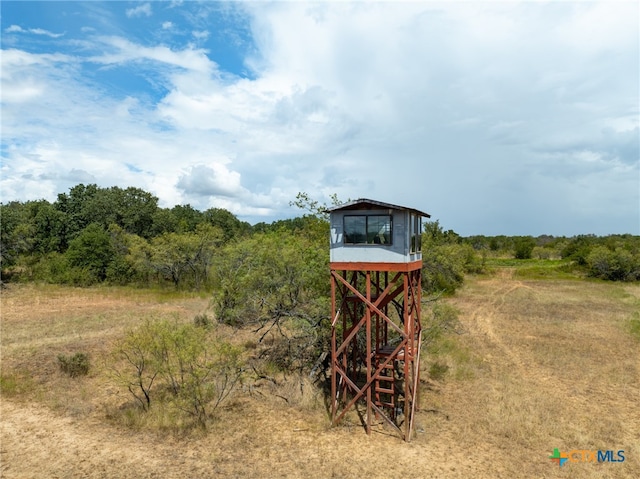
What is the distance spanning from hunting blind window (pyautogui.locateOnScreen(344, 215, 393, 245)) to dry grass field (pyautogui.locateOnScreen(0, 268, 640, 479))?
5797mm

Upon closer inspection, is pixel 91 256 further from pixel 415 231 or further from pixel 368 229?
pixel 415 231

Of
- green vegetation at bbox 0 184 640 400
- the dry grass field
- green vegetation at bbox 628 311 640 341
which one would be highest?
green vegetation at bbox 0 184 640 400

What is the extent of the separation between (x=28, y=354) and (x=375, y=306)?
17178mm

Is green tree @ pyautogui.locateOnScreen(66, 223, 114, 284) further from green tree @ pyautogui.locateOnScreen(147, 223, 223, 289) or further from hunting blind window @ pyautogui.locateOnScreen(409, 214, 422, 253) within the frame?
hunting blind window @ pyautogui.locateOnScreen(409, 214, 422, 253)

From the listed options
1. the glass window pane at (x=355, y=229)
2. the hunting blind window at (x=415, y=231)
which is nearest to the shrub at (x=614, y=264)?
the hunting blind window at (x=415, y=231)

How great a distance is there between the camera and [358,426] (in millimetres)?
13758

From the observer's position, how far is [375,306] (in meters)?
13.1

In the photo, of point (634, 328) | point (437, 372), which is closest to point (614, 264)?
point (634, 328)

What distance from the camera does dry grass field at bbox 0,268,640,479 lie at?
11.3 m

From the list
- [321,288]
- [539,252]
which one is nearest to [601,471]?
[321,288]

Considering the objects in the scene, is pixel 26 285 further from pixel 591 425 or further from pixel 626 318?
pixel 626 318

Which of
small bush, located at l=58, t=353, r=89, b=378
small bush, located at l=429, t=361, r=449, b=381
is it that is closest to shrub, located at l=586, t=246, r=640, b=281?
small bush, located at l=429, t=361, r=449, b=381

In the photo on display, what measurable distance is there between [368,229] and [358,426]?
6.16 metres

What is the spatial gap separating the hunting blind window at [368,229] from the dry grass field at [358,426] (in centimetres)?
580
